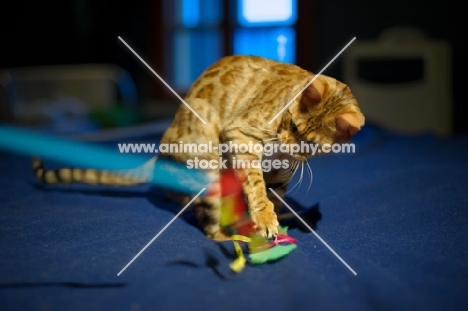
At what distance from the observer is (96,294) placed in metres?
1.10

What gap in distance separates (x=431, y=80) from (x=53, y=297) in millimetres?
3826

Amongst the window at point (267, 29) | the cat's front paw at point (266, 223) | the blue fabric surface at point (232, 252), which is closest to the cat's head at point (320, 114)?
the cat's front paw at point (266, 223)

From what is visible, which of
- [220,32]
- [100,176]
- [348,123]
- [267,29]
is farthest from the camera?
[220,32]

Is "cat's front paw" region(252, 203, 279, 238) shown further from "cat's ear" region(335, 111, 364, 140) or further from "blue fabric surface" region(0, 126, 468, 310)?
"cat's ear" region(335, 111, 364, 140)

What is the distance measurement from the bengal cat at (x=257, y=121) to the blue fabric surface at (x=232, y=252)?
11cm

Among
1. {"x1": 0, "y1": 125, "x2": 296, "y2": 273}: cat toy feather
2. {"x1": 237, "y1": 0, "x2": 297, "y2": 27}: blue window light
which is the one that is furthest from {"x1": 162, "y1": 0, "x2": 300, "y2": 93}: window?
{"x1": 0, "y1": 125, "x2": 296, "y2": 273}: cat toy feather

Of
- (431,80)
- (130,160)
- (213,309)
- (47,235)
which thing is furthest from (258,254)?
(431,80)

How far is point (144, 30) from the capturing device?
19.4ft

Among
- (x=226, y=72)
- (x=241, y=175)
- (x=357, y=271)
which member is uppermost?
(x=226, y=72)

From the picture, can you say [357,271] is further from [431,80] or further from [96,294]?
[431,80]

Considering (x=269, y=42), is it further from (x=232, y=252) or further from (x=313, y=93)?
(x=232, y=252)

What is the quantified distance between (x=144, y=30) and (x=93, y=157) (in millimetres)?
3539

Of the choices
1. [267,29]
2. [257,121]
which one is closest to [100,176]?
[257,121]

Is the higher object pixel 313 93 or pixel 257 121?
pixel 313 93
